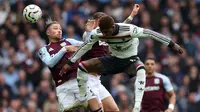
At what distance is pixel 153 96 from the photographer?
1750cm

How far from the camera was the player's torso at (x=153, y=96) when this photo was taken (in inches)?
686

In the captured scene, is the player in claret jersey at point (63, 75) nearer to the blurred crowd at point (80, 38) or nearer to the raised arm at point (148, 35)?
the raised arm at point (148, 35)

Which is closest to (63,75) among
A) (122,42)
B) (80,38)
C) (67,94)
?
(67,94)

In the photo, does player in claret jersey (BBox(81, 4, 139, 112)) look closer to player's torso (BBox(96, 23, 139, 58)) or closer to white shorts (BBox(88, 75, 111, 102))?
white shorts (BBox(88, 75, 111, 102))

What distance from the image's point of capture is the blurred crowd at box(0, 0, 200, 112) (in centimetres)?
2169

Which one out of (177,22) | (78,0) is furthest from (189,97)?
(78,0)

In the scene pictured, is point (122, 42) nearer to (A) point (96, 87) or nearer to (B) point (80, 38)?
(A) point (96, 87)

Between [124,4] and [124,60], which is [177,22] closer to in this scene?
[124,4]

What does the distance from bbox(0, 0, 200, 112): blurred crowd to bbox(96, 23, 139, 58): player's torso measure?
586cm

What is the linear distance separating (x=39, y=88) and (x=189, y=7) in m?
7.15

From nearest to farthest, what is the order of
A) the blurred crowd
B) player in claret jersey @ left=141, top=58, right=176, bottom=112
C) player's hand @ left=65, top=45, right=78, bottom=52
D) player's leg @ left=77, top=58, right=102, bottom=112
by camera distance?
player's leg @ left=77, top=58, right=102, bottom=112
player's hand @ left=65, top=45, right=78, bottom=52
player in claret jersey @ left=141, top=58, right=176, bottom=112
the blurred crowd

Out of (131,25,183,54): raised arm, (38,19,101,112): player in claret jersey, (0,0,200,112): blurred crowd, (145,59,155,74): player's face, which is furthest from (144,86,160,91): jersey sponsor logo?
(0,0,200,112): blurred crowd

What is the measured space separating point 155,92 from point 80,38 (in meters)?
6.81

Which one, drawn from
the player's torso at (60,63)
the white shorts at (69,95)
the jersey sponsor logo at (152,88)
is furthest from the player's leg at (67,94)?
the jersey sponsor logo at (152,88)
